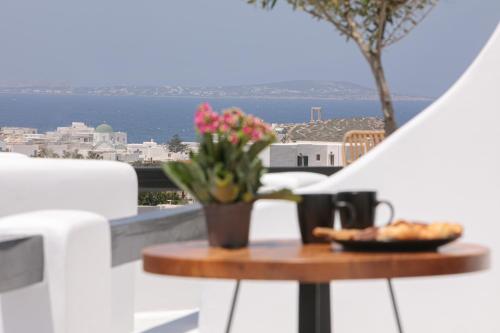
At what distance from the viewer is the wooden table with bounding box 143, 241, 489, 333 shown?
Answer: 1.71 meters

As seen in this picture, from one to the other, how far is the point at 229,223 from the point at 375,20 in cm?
965

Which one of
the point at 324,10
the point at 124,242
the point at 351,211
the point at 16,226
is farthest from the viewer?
the point at 324,10

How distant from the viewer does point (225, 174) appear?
190 cm

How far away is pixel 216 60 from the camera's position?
18200cm

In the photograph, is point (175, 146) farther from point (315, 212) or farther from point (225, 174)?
point (225, 174)

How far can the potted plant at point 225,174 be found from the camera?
74.9 inches

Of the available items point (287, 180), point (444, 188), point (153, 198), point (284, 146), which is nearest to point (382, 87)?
point (287, 180)

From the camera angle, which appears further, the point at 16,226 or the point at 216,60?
the point at 216,60

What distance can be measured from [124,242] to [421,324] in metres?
0.97

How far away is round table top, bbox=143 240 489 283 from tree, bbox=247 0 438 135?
8533 mm

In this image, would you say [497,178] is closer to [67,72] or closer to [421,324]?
[421,324]

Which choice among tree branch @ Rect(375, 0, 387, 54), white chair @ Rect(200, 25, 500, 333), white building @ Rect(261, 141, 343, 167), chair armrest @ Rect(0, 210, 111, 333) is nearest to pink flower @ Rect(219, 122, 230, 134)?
chair armrest @ Rect(0, 210, 111, 333)

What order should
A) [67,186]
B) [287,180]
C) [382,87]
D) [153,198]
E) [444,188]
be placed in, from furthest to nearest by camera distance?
[153,198] < [382,87] < [287,180] < [67,186] < [444,188]

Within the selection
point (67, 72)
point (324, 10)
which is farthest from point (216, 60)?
point (324, 10)
